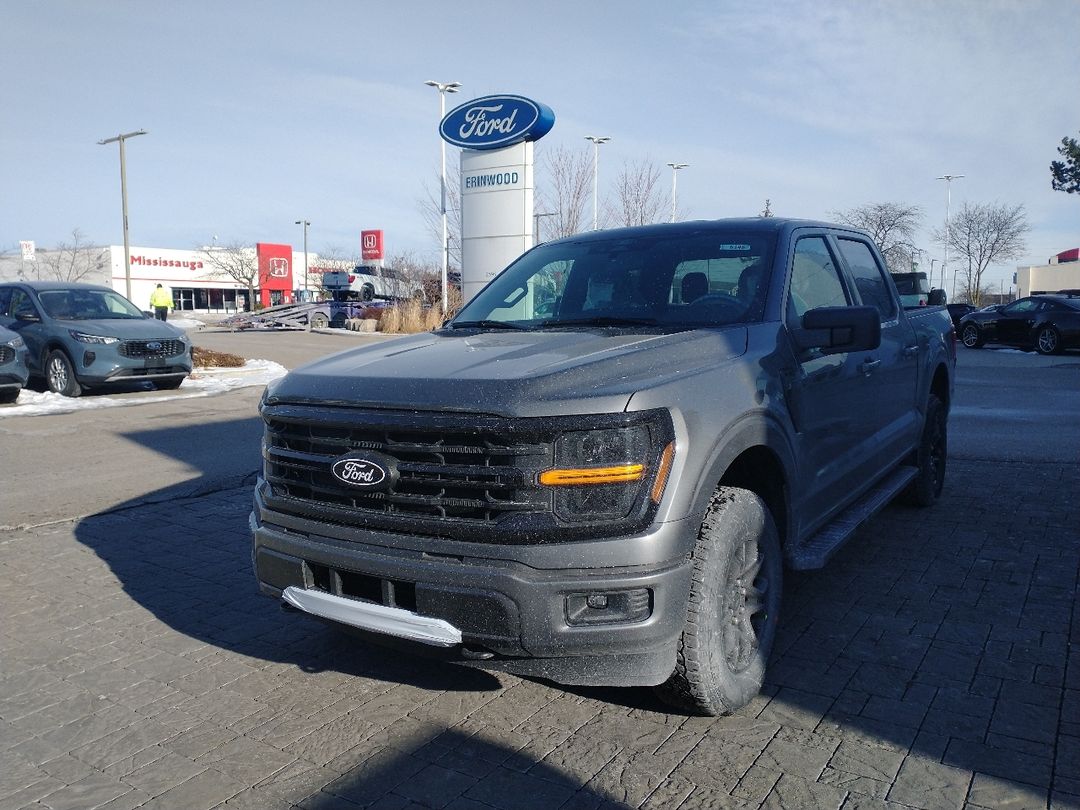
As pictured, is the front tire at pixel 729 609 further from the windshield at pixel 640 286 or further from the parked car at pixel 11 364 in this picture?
the parked car at pixel 11 364

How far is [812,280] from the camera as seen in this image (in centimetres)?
433

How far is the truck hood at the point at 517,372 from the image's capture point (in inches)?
112

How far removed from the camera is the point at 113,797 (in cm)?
284

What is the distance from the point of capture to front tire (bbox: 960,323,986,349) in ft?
80.9

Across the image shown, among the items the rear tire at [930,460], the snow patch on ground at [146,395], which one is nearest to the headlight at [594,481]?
the rear tire at [930,460]

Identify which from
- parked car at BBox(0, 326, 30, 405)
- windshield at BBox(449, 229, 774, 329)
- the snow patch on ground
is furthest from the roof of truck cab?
parked car at BBox(0, 326, 30, 405)

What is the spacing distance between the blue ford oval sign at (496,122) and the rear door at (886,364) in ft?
43.1

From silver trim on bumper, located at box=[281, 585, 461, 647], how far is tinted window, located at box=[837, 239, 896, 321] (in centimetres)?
319

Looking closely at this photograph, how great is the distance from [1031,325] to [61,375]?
21.7 meters

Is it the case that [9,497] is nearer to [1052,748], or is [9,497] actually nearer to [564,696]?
[564,696]

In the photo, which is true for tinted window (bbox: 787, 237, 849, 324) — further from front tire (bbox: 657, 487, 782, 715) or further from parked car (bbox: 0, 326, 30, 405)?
parked car (bbox: 0, 326, 30, 405)

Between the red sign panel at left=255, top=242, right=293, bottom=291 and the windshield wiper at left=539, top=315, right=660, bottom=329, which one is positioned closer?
the windshield wiper at left=539, top=315, right=660, bottom=329

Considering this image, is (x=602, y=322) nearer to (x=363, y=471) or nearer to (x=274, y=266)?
(x=363, y=471)

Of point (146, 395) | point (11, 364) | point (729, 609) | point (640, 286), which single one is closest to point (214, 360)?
point (146, 395)
